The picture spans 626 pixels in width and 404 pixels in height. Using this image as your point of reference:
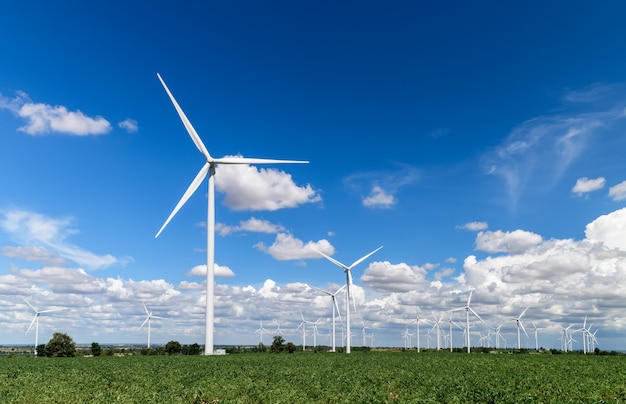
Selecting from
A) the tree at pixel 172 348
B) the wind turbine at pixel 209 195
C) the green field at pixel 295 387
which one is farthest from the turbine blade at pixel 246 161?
the tree at pixel 172 348

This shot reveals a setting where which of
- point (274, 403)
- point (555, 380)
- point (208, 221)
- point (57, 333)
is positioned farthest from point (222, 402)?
point (57, 333)

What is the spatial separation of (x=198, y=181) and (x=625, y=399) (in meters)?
58.6

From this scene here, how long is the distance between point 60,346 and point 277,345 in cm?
4926

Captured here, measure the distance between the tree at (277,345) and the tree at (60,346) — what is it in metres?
45.4

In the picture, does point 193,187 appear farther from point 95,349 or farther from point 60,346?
point 95,349

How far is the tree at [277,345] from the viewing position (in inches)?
5054

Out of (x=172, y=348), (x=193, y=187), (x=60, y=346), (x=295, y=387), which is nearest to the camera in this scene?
(x=295, y=387)

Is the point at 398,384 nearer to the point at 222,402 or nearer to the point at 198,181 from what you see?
the point at 222,402

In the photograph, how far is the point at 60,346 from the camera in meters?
115

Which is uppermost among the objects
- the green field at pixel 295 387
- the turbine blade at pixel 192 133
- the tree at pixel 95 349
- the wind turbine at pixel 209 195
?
the turbine blade at pixel 192 133

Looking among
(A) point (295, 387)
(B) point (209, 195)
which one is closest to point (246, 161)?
(B) point (209, 195)

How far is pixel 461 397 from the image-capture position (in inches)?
1423

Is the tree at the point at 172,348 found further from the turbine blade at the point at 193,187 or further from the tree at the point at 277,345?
the turbine blade at the point at 193,187

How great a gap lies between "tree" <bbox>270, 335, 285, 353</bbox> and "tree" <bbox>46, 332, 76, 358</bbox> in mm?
45436
